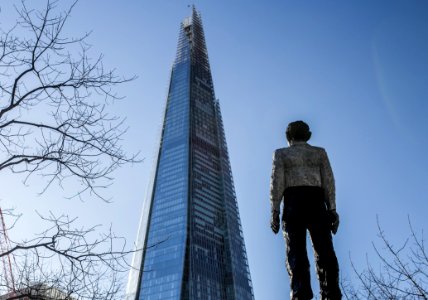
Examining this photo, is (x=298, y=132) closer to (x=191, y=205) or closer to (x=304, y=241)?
(x=304, y=241)

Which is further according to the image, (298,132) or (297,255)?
(298,132)

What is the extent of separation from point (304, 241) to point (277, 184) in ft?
2.45

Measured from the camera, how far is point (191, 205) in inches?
5143

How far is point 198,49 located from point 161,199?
213ft

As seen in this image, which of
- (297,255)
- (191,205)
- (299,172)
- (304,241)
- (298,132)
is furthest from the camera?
(191,205)

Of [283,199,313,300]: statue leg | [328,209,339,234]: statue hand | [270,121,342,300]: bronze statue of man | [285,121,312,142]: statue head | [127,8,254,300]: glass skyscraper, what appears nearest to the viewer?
A: [283,199,313,300]: statue leg

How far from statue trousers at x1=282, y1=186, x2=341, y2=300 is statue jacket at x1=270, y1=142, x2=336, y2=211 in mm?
92

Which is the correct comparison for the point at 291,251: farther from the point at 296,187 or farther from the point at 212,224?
the point at 212,224

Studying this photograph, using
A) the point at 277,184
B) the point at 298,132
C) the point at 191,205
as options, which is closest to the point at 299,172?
the point at 277,184

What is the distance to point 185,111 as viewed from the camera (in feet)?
495

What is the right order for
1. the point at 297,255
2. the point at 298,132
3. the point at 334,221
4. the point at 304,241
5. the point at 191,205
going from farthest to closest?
the point at 191,205
the point at 298,132
the point at 334,221
the point at 304,241
the point at 297,255

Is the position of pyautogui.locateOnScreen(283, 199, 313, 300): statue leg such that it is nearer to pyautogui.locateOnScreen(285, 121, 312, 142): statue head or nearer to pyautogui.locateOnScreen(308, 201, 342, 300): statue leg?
pyautogui.locateOnScreen(308, 201, 342, 300): statue leg

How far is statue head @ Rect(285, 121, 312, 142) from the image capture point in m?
A: 5.50

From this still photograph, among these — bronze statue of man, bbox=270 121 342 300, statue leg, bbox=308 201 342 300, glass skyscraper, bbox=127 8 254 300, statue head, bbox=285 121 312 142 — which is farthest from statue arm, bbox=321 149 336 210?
glass skyscraper, bbox=127 8 254 300
